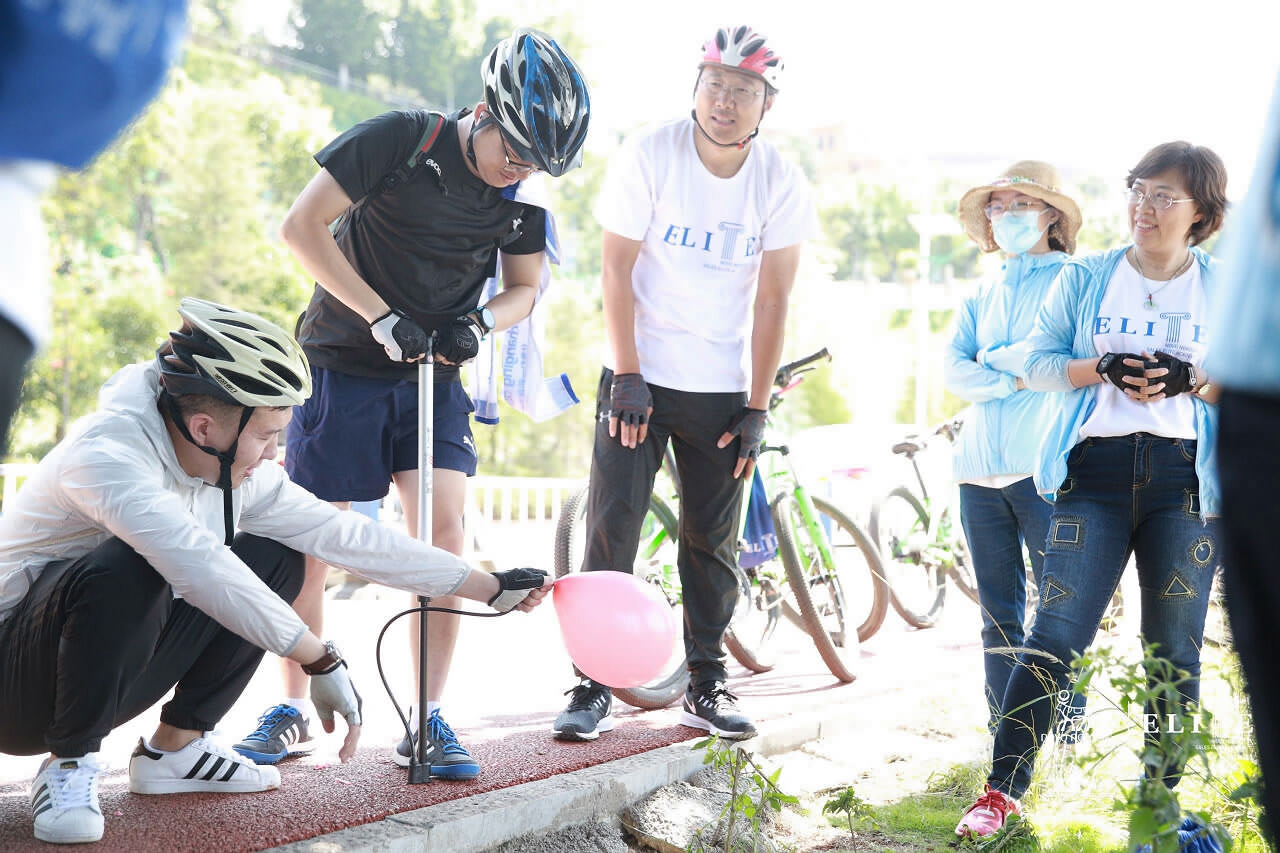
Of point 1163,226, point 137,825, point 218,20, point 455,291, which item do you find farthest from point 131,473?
point 218,20

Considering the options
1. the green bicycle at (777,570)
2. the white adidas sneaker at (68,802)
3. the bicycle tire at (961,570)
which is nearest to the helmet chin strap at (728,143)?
the green bicycle at (777,570)

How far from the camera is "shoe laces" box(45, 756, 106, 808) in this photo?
9.57ft

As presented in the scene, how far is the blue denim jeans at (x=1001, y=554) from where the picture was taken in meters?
4.36

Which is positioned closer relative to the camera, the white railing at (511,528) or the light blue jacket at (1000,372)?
the light blue jacket at (1000,372)

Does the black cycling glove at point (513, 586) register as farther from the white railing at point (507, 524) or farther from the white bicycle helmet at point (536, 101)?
the white railing at point (507, 524)

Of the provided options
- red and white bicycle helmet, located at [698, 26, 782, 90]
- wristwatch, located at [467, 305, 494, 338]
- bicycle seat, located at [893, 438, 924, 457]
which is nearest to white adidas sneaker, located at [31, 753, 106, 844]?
wristwatch, located at [467, 305, 494, 338]

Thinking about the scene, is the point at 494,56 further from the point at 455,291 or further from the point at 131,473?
the point at 131,473

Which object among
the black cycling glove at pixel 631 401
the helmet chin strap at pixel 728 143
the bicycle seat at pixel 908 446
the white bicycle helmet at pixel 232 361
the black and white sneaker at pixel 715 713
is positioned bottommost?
the black and white sneaker at pixel 715 713

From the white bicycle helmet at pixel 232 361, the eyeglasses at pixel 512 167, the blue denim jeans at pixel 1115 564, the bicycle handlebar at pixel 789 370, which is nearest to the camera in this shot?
the white bicycle helmet at pixel 232 361

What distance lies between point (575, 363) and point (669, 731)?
125ft

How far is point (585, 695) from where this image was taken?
4.41m

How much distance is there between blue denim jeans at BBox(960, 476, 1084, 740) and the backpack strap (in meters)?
2.26

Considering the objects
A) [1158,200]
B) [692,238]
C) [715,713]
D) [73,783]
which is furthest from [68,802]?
[1158,200]

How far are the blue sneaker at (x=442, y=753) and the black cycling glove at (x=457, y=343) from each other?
108 cm
